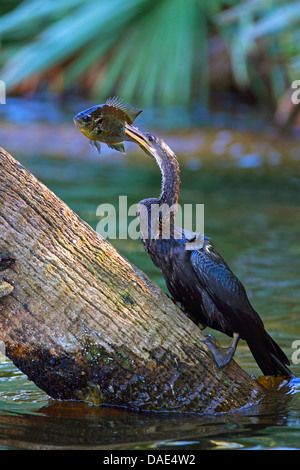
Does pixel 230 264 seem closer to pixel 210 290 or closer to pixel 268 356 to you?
pixel 268 356

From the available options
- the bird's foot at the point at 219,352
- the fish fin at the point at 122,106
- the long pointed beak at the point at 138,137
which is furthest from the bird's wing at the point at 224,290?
the fish fin at the point at 122,106

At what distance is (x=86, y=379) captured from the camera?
3242 mm

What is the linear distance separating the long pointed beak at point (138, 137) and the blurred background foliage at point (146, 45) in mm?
7059

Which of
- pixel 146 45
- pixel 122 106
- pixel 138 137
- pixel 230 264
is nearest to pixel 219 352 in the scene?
pixel 138 137

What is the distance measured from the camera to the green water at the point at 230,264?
308 cm

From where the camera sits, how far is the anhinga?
343cm

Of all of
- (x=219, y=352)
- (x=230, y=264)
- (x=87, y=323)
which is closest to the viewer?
(x=87, y=323)

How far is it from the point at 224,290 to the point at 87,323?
66 centimetres

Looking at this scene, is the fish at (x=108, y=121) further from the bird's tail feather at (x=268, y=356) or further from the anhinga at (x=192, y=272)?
the bird's tail feather at (x=268, y=356)

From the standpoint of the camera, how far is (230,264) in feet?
20.4

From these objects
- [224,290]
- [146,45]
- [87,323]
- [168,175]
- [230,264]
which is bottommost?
[87,323]

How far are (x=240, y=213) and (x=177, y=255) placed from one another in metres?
4.21

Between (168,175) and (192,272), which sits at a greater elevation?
(168,175)

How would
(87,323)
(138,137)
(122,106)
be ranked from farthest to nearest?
(138,137), (122,106), (87,323)
